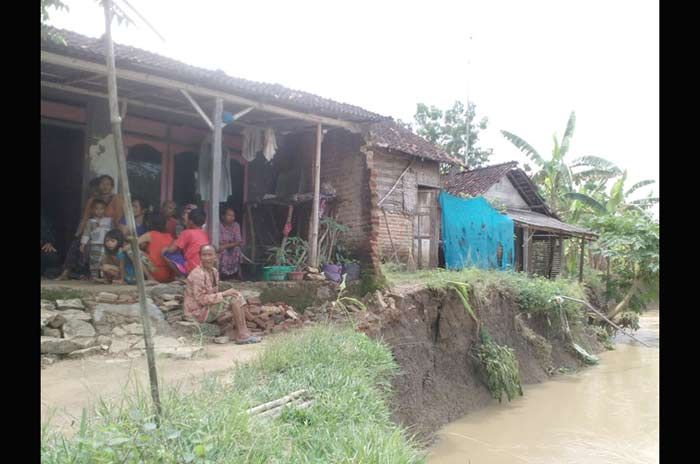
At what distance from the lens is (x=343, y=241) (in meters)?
9.47

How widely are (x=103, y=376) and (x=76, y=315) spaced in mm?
1626

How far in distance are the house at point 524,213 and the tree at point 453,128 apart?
130 inches

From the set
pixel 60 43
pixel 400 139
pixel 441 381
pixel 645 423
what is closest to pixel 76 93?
pixel 60 43

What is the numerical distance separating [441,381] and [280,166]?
Result: 5010 millimetres

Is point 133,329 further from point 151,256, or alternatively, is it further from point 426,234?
point 426,234

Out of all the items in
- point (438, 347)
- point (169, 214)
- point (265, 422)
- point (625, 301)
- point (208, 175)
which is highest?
point (208, 175)

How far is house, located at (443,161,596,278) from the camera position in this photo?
17.5 meters

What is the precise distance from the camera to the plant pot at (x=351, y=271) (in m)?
8.96

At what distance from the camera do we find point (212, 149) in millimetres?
7508

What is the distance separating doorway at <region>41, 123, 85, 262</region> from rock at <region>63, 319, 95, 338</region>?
→ 115 inches

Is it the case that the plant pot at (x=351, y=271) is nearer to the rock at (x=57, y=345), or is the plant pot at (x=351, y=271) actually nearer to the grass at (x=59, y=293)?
the grass at (x=59, y=293)

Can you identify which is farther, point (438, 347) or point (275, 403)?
point (438, 347)

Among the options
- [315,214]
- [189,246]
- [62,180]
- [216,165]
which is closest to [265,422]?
[189,246]
